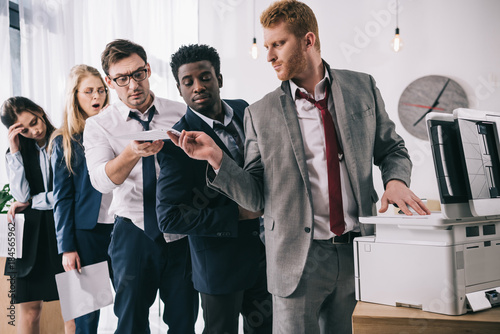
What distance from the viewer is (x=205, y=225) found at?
1787 mm

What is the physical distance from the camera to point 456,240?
3.66ft

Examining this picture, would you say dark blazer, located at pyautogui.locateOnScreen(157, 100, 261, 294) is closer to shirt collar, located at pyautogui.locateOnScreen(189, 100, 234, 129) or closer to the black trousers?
shirt collar, located at pyautogui.locateOnScreen(189, 100, 234, 129)

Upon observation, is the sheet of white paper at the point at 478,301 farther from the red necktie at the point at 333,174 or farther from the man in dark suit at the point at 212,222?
the man in dark suit at the point at 212,222

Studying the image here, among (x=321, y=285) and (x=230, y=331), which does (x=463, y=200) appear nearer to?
(x=321, y=285)

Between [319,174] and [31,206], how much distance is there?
215 centimetres

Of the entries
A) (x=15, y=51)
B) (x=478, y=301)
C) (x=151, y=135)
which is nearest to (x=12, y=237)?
(x=15, y=51)

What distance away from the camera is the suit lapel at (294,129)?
4.66 feet

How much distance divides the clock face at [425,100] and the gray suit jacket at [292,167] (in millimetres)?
2903

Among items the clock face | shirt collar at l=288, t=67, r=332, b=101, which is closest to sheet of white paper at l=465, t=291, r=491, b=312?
shirt collar at l=288, t=67, r=332, b=101

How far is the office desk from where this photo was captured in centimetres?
106

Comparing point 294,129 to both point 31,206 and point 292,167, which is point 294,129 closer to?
point 292,167

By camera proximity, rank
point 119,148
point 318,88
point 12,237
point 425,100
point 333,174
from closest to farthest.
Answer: point 333,174
point 318,88
point 119,148
point 12,237
point 425,100

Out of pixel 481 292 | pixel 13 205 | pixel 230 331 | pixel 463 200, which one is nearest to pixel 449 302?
pixel 481 292

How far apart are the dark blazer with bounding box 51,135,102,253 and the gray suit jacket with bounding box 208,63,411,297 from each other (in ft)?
4.02
